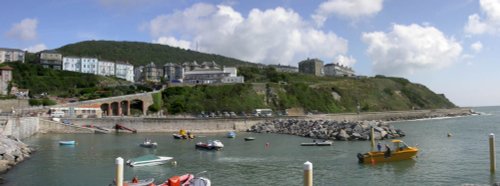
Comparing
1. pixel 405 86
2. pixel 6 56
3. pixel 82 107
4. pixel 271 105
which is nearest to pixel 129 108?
pixel 82 107

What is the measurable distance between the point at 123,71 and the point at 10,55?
1586 inches

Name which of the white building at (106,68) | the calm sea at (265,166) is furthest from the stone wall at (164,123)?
the white building at (106,68)

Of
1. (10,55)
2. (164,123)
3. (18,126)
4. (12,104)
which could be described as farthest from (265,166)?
(10,55)

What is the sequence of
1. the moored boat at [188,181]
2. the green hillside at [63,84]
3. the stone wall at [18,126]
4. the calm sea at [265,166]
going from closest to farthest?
1. the moored boat at [188,181]
2. the calm sea at [265,166]
3. the stone wall at [18,126]
4. the green hillside at [63,84]

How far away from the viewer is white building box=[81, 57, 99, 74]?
160 m

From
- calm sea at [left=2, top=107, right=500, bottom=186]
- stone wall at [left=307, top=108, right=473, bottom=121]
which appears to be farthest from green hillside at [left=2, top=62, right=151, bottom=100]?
calm sea at [left=2, top=107, right=500, bottom=186]

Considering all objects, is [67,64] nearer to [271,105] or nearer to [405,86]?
[271,105]

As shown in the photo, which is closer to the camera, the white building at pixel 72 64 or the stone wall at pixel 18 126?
the stone wall at pixel 18 126

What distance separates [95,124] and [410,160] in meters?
57.1

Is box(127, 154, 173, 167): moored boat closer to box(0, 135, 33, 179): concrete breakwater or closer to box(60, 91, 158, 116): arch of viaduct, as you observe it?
box(0, 135, 33, 179): concrete breakwater

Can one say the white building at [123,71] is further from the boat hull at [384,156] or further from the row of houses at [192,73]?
the boat hull at [384,156]

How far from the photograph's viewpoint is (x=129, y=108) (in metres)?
102

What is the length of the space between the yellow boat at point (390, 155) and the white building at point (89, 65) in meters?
138

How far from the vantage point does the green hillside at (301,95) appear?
113 metres
